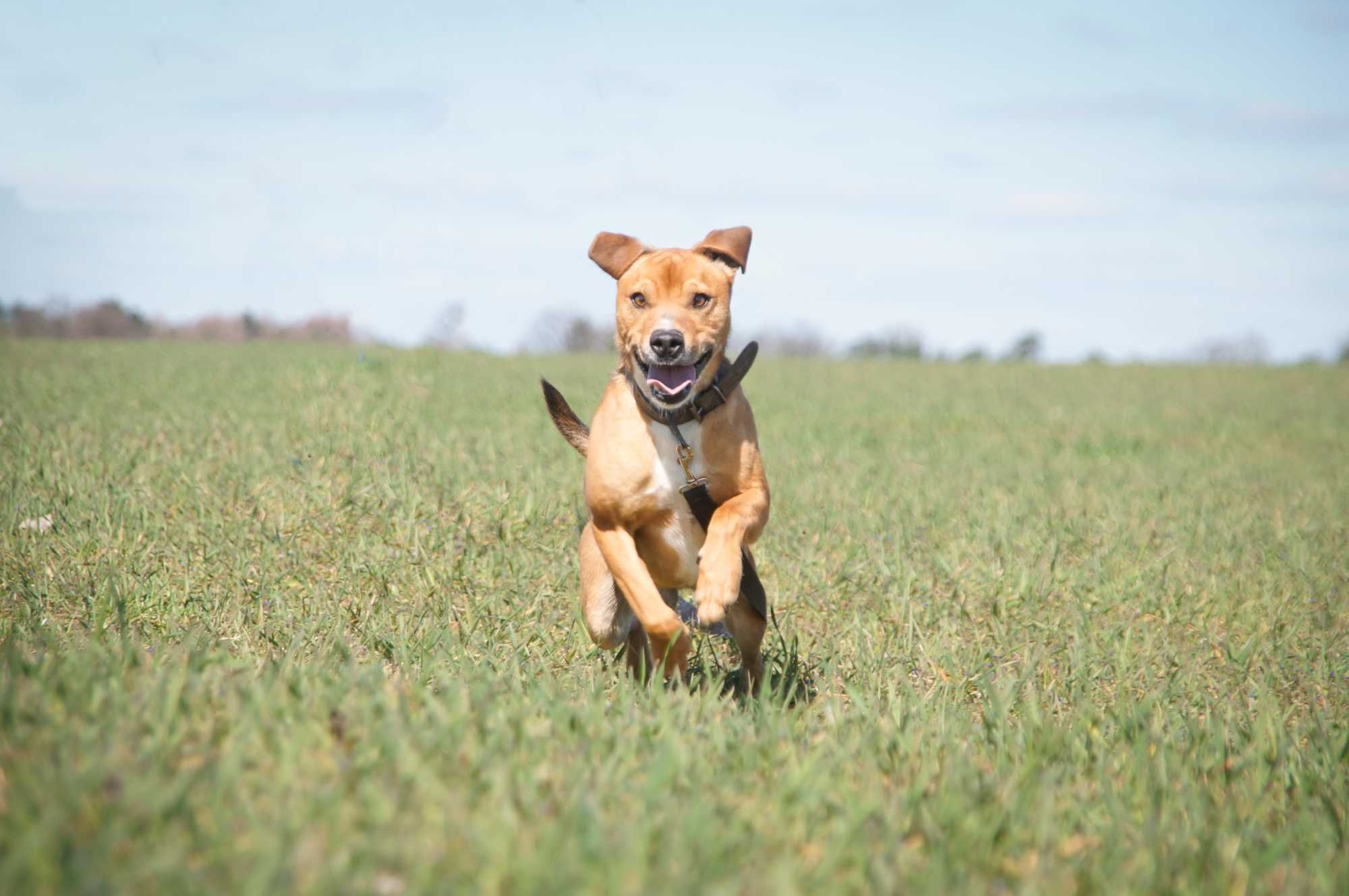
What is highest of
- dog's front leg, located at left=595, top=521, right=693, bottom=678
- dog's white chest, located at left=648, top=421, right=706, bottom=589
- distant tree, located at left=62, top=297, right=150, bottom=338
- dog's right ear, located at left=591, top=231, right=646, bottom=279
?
distant tree, located at left=62, top=297, right=150, bottom=338

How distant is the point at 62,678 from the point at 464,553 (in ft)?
11.0

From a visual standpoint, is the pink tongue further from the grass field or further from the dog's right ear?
the grass field

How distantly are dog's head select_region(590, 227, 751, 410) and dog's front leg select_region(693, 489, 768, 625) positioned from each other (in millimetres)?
518

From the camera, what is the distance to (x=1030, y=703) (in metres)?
3.78

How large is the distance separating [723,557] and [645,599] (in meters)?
0.37

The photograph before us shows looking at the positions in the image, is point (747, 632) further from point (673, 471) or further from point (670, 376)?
point (670, 376)

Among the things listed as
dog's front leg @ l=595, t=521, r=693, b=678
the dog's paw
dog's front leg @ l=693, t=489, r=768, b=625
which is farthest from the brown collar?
the dog's paw

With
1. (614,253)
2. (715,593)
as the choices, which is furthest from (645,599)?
(614,253)

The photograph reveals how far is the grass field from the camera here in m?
2.29

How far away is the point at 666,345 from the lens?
4.55 meters

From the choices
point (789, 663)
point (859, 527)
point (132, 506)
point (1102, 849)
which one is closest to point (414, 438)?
point (132, 506)

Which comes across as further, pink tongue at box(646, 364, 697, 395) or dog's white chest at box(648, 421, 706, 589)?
dog's white chest at box(648, 421, 706, 589)

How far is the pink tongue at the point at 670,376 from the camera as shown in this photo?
15.1 ft

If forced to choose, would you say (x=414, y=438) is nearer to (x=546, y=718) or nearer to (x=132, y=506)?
(x=132, y=506)
